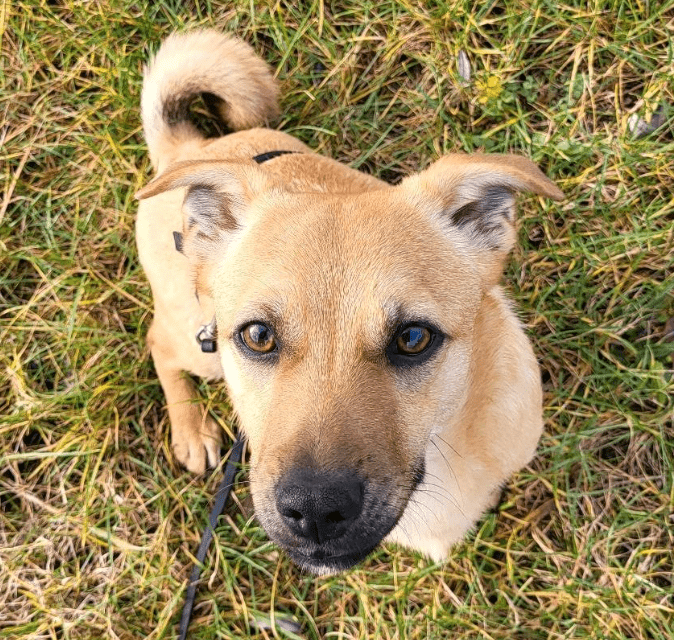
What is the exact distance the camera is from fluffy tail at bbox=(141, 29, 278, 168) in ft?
11.9

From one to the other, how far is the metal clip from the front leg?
0.68m

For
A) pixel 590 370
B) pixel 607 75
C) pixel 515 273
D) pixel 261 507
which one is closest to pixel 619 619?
pixel 590 370

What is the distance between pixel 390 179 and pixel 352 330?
90.6 inches

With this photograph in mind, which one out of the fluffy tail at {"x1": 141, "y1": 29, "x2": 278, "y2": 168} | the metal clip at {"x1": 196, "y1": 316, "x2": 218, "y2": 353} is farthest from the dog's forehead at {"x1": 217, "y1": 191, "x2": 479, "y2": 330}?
the fluffy tail at {"x1": 141, "y1": 29, "x2": 278, "y2": 168}

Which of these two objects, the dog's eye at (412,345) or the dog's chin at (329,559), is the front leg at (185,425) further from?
the dog's eye at (412,345)

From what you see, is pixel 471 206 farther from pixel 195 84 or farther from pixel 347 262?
pixel 195 84

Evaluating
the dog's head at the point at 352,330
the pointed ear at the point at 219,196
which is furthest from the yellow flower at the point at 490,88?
the pointed ear at the point at 219,196

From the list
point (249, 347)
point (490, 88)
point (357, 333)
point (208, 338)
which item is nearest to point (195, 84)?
point (208, 338)

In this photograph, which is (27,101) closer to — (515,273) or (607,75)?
(515,273)

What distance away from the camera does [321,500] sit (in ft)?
6.51

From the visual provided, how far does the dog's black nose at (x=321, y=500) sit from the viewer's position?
1986 millimetres

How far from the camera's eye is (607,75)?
156 inches

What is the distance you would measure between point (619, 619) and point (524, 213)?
2.32 meters

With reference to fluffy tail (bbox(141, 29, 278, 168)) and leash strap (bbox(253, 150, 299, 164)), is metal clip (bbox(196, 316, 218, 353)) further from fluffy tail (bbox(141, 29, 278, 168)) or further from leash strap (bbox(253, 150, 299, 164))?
fluffy tail (bbox(141, 29, 278, 168))
